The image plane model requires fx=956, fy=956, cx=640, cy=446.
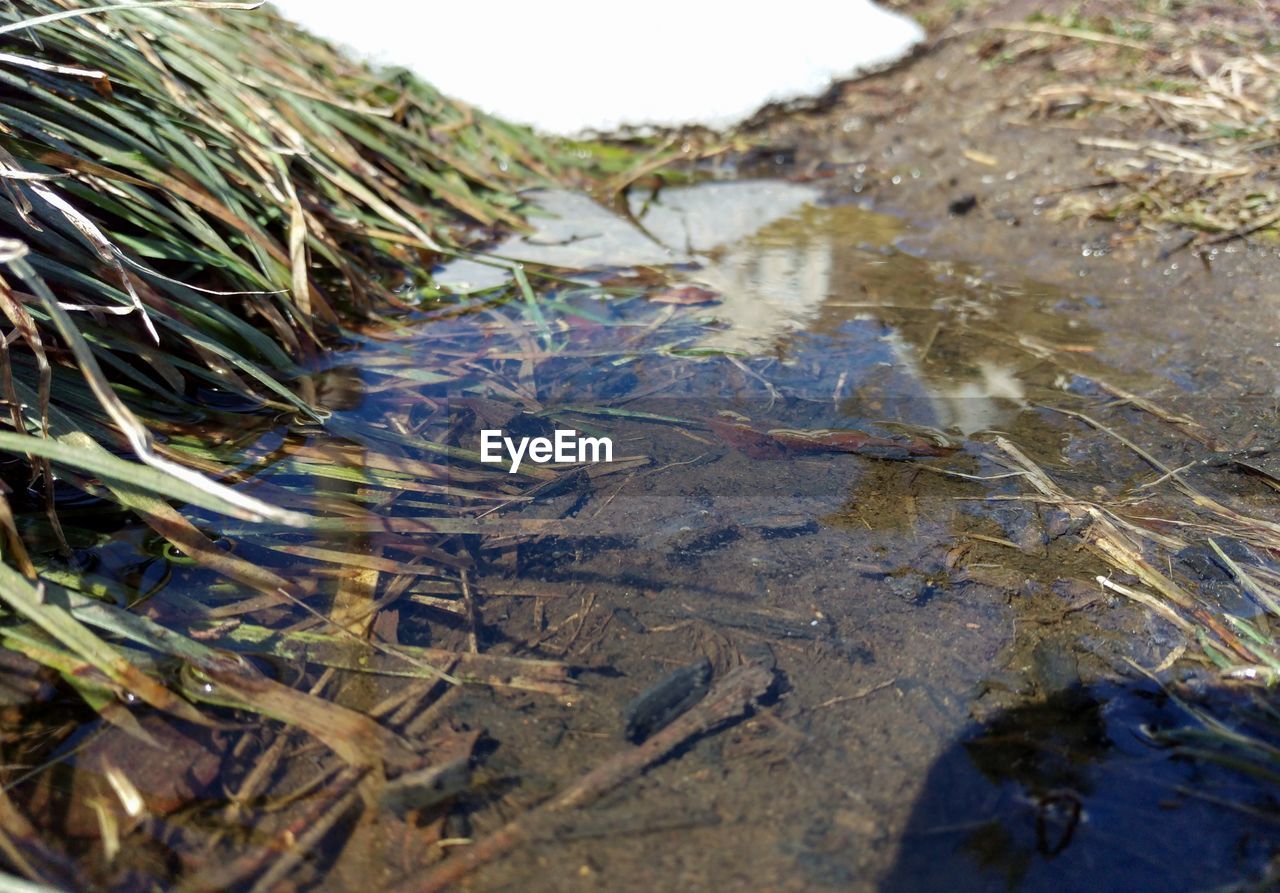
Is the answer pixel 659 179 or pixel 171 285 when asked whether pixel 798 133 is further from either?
pixel 171 285

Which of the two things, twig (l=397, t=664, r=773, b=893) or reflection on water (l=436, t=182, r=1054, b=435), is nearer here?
twig (l=397, t=664, r=773, b=893)

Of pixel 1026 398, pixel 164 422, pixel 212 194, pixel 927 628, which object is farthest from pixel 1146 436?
pixel 212 194

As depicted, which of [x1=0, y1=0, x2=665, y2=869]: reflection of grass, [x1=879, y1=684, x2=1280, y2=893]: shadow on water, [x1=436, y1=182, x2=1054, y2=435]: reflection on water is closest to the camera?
[x1=879, y1=684, x2=1280, y2=893]: shadow on water

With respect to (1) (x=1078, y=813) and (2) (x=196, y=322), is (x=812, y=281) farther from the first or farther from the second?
(1) (x=1078, y=813)

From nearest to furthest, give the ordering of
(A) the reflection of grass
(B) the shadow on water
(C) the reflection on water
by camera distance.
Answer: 1. (B) the shadow on water
2. (A) the reflection of grass
3. (C) the reflection on water

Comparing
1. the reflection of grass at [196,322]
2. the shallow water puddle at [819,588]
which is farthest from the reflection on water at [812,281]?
the reflection of grass at [196,322]

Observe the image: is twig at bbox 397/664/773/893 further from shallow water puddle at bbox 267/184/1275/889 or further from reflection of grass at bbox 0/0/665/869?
reflection of grass at bbox 0/0/665/869

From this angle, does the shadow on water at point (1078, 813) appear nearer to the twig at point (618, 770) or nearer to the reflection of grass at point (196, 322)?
the twig at point (618, 770)

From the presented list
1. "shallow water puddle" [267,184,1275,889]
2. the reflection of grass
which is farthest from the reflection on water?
the reflection of grass

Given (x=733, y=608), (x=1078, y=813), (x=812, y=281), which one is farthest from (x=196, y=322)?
(x=1078, y=813)
